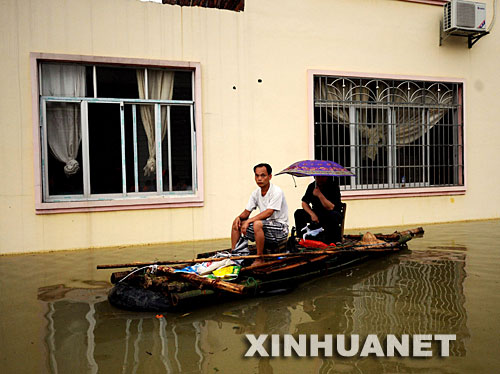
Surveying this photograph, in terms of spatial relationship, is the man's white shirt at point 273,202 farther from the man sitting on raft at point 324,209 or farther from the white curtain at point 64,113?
the white curtain at point 64,113

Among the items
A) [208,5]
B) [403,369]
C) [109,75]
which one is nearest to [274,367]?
[403,369]

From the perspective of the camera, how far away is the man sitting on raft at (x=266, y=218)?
Result: 16.8 feet

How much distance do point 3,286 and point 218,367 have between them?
342 cm

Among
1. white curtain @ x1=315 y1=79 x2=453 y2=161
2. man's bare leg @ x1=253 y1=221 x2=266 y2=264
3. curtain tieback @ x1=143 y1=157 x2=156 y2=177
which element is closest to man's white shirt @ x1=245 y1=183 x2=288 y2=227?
man's bare leg @ x1=253 y1=221 x2=266 y2=264

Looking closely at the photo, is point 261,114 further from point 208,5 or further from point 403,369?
point 403,369

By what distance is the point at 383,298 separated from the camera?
4.46 meters

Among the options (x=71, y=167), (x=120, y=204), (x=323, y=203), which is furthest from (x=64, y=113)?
(x=323, y=203)

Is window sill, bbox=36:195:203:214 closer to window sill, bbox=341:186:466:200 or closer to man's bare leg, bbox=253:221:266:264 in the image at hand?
man's bare leg, bbox=253:221:266:264

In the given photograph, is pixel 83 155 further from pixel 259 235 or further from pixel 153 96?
pixel 259 235

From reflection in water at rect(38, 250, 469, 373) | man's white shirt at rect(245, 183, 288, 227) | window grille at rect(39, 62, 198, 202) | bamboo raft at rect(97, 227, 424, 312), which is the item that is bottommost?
reflection in water at rect(38, 250, 469, 373)

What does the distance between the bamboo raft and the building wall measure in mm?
2899

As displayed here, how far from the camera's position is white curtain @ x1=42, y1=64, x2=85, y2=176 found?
7.19m

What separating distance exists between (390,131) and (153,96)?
4.78 m

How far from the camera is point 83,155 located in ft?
24.0
